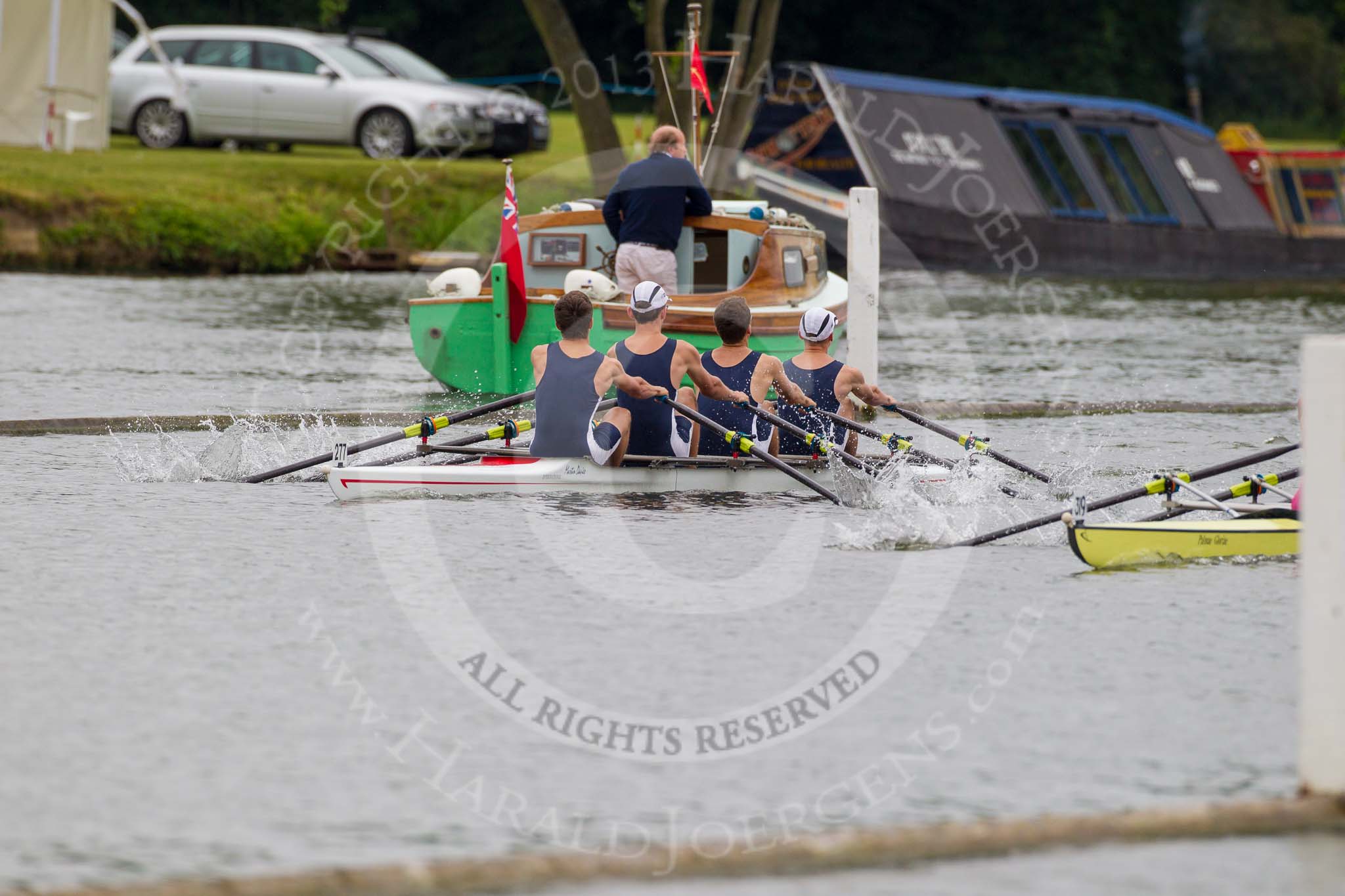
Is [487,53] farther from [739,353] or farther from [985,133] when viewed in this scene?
[739,353]

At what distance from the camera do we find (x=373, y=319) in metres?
21.6

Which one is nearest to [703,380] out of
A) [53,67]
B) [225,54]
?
[53,67]

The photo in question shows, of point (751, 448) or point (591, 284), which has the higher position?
point (591, 284)

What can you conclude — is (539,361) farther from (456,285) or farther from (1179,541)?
(456,285)

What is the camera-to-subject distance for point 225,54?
97.8 ft

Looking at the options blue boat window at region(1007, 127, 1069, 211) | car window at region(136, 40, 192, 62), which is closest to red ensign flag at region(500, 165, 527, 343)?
car window at region(136, 40, 192, 62)

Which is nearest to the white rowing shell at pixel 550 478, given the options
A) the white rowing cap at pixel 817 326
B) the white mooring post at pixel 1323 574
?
the white rowing cap at pixel 817 326

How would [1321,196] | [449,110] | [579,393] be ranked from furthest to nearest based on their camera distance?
[1321,196] < [449,110] < [579,393]

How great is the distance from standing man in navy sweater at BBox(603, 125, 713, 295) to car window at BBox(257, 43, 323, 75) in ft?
50.8

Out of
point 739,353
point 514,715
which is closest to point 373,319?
point 739,353

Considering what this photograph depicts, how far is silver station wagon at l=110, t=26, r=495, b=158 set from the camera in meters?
29.6

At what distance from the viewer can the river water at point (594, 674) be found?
5461 mm

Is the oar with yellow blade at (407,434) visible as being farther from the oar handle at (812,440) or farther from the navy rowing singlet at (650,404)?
the oar handle at (812,440)

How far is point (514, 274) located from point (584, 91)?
11.8 metres
